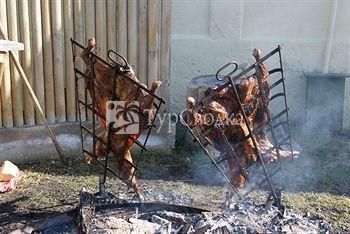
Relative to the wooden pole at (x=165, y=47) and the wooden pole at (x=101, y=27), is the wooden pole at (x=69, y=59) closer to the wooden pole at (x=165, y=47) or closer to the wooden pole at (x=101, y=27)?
the wooden pole at (x=101, y=27)

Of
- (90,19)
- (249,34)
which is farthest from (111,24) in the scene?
(249,34)

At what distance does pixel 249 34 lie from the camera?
8641mm

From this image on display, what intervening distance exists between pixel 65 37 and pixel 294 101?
4486 mm

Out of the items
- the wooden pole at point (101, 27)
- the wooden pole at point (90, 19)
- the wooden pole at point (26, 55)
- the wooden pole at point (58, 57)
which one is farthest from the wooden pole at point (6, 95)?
the wooden pole at point (101, 27)

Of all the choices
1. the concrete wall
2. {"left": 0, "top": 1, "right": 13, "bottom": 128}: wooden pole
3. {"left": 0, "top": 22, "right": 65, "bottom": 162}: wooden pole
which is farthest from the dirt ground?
the concrete wall

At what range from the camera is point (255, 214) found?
16.4 ft

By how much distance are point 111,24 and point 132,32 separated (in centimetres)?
32

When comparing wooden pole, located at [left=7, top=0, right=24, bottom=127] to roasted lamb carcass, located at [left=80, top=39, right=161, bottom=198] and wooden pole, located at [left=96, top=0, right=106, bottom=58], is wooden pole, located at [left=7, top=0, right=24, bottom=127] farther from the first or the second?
roasted lamb carcass, located at [left=80, top=39, right=161, bottom=198]

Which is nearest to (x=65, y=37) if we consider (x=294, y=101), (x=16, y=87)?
(x=16, y=87)

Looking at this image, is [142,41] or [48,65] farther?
[142,41]

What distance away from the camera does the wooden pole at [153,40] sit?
686 cm

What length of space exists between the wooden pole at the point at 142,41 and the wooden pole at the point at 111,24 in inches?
13.8

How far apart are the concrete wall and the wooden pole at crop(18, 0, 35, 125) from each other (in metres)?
2.82

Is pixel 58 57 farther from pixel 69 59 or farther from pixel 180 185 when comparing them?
pixel 180 185
